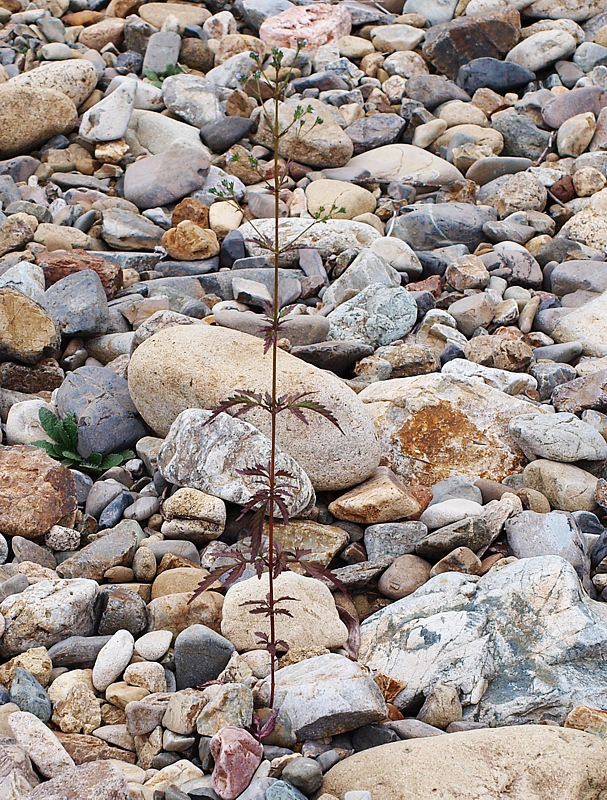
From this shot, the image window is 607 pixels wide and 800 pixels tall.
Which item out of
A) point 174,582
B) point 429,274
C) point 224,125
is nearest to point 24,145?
point 224,125

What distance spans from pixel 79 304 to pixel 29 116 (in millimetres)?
3571

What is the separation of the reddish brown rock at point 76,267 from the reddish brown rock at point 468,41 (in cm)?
566

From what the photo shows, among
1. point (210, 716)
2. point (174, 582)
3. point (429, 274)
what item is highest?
point (210, 716)

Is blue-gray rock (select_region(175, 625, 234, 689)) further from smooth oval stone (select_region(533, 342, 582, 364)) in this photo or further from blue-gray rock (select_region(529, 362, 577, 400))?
smooth oval stone (select_region(533, 342, 582, 364))

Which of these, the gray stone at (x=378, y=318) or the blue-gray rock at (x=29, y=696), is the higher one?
the blue-gray rock at (x=29, y=696)

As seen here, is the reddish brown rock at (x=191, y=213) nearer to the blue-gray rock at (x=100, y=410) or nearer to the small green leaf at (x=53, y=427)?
the blue-gray rock at (x=100, y=410)

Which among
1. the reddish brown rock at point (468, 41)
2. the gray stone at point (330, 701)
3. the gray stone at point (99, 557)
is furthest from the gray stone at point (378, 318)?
the reddish brown rock at point (468, 41)

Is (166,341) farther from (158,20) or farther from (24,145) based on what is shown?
(158,20)

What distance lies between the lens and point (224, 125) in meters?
9.02

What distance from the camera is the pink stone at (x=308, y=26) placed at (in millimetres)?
10672

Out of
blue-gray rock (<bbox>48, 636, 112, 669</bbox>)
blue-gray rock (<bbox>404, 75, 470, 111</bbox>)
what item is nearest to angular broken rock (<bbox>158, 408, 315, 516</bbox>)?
blue-gray rock (<bbox>48, 636, 112, 669</bbox>)

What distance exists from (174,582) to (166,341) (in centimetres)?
155

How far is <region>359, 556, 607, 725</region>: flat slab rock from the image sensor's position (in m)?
3.19

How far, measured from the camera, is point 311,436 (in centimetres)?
446
